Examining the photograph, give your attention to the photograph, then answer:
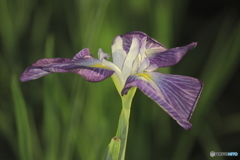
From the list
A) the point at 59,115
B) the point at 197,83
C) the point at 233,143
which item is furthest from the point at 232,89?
the point at 197,83

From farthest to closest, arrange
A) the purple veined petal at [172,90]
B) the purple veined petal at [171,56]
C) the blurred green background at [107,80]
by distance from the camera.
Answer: the blurred green background at [107,80], the purple veined petal at [171,56], the purple veined petal at [172,90]

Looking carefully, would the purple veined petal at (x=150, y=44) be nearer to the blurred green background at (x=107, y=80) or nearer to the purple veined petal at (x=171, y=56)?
the purple veined petal at (x=171, y=56)

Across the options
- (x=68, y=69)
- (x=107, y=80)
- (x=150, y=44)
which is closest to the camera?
(x=68, y=69)

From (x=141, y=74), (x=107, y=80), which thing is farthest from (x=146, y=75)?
(x=107, y=80)

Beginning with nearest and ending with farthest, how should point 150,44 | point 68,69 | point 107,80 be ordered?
point 68,69, point 150,44, point 107,80

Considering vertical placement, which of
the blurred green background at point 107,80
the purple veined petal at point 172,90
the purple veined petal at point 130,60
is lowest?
the blurred green background at point 107,80

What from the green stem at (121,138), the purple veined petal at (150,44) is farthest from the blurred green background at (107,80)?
the green stem at (121,138)

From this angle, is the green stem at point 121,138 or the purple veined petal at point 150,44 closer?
the green stem at point 121,138

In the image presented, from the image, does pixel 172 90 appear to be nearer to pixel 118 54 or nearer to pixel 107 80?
pixel 118 54
